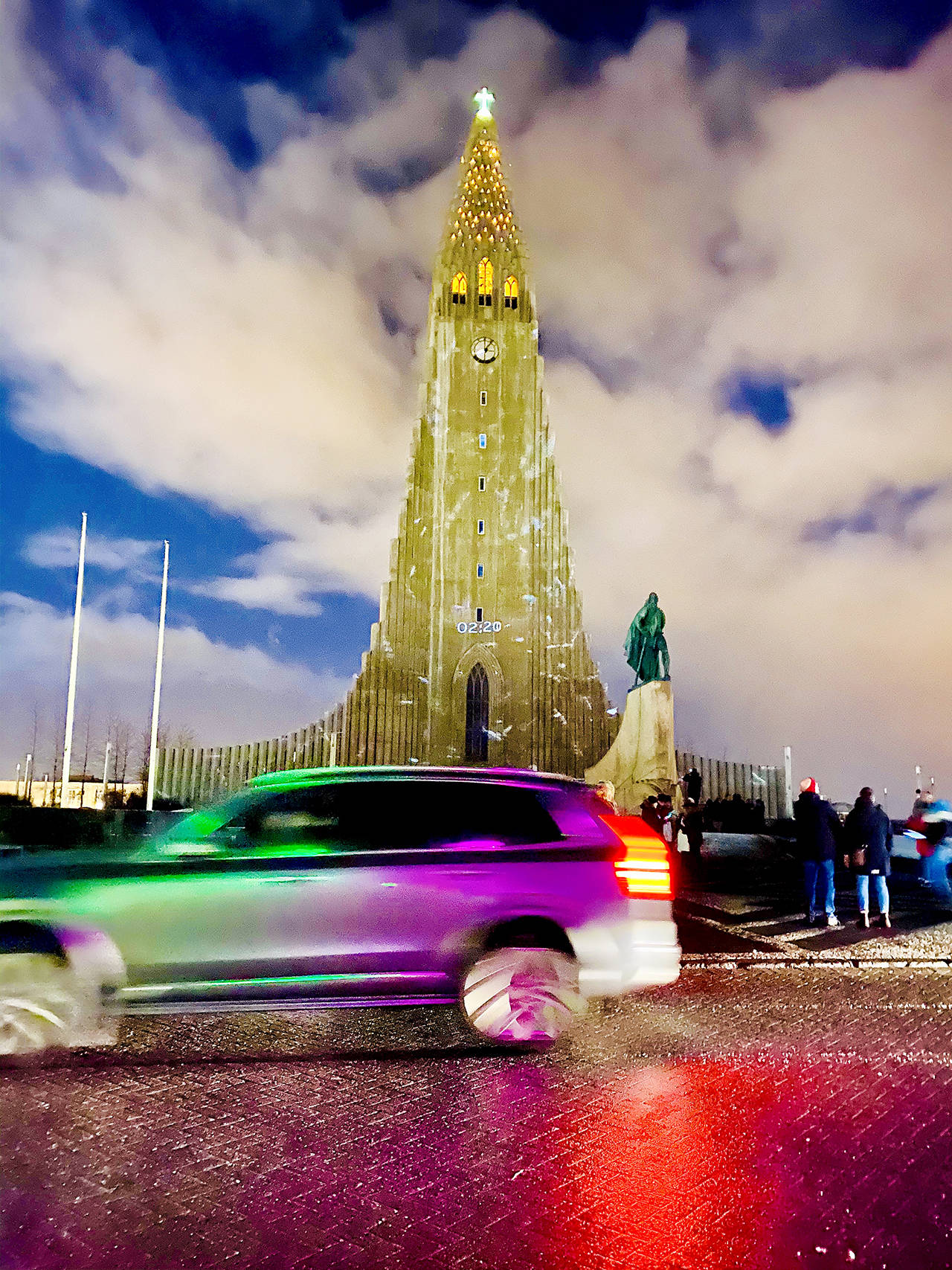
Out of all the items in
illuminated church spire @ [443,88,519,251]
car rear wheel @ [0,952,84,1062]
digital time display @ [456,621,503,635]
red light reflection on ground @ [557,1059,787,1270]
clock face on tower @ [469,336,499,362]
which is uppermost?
illuminated church spire @ [443,88,519,251]

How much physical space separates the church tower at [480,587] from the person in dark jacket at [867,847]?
33521mm

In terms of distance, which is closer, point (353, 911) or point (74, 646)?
point (353, 911)

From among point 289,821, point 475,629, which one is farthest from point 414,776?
point 475,629

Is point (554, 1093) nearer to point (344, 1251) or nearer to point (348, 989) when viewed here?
point (348, 989)

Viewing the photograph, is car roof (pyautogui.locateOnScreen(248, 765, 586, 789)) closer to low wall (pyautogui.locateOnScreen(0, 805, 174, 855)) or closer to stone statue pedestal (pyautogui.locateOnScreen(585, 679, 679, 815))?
low wall (pyautogui.locateOnScreen(0, 805, 174, 855))

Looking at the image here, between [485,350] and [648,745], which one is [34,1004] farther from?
[485,350]

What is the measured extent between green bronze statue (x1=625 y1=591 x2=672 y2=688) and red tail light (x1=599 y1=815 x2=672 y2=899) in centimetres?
2394

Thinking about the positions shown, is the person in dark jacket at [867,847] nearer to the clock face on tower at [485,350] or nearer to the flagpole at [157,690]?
the flagpole at [157,690]

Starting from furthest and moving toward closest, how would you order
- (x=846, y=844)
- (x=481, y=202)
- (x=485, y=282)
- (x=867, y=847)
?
(x=481, y=202), (x=485, y=282), (x=846, y=844), (x=867, y=847)

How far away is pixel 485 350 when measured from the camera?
165ft

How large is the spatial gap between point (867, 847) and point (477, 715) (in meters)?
36.4

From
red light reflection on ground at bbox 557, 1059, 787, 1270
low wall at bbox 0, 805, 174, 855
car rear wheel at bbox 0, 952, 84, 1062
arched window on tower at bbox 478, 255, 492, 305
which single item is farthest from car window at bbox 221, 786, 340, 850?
arched window on tower at bbox 478, 255, 492, 305

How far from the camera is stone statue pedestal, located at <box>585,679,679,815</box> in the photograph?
1160 inches

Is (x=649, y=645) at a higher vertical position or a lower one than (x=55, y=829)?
higher
